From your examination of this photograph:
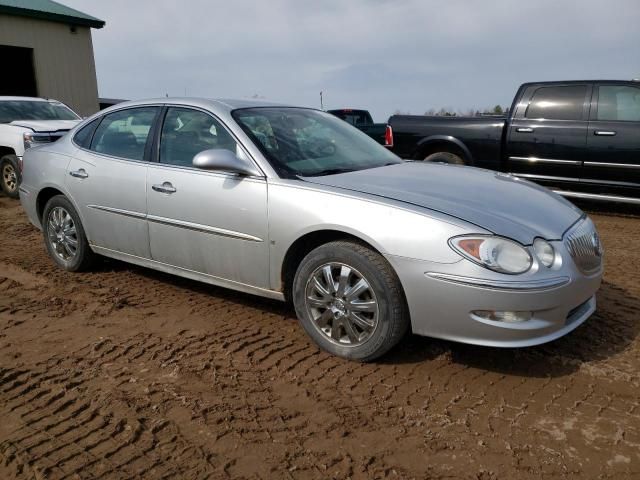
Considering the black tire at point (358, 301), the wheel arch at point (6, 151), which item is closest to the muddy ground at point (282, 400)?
the black tire at point (358, 301)

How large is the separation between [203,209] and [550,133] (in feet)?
19.0

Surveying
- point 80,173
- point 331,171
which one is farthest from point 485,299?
point 80,173

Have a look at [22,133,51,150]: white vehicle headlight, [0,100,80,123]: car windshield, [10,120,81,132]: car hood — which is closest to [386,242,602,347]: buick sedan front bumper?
[22,133,51,150]: white vehicle headlight

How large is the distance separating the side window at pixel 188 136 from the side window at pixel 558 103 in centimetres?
560

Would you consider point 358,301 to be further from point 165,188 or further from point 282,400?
point 165,188

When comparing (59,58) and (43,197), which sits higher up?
(59,58)

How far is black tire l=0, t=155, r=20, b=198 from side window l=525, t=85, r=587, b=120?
26.7ft

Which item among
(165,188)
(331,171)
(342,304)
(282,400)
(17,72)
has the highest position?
(17,72)

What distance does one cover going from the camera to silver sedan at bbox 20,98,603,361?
9.30ft

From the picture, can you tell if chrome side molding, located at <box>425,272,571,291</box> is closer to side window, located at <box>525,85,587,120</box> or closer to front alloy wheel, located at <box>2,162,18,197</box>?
side window, located at <box>525,85,587,120</box>

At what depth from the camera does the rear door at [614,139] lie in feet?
23.2

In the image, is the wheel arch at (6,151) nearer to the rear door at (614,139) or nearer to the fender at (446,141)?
the fender at (446,141)

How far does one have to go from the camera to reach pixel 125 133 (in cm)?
441

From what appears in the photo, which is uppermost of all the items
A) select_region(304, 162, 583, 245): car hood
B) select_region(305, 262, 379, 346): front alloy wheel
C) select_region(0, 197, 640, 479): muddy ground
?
select_region(304, 162, 583, 245): car hood
